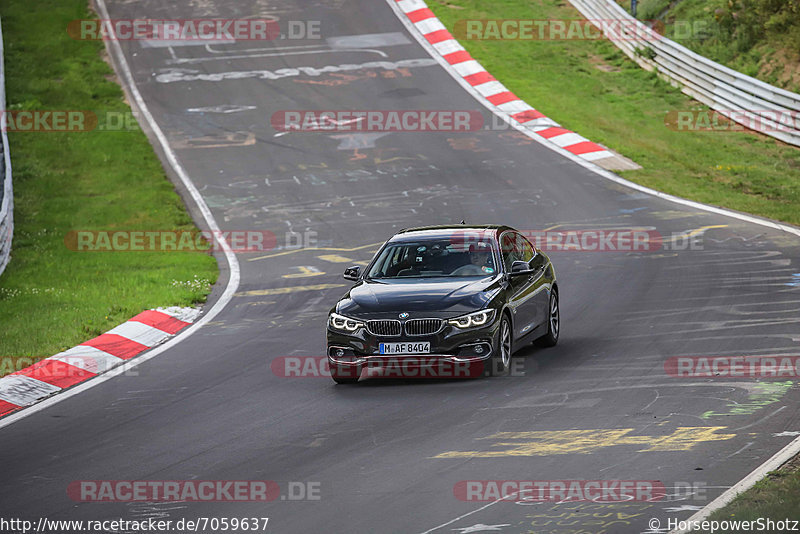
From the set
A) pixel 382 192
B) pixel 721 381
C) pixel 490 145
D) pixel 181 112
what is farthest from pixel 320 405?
pixel 181 112

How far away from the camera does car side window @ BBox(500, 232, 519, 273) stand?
13.0 metres

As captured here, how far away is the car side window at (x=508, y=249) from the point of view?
12959 millimetres

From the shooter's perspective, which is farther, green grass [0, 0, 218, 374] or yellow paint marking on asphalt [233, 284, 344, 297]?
yellow paint marking on asphalt [233, 284, 344, 297]

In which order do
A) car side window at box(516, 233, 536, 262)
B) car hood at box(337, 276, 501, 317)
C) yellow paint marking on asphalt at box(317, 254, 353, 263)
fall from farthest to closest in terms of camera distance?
yellow paint marking on asphalt at box(317, 254, 353, 263) < car side window at box(516, 233, 536, 262) < car hood at box(337, 276, 501, 317)

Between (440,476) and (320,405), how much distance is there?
2.93 metres

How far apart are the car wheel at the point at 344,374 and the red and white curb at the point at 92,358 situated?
3132 mm

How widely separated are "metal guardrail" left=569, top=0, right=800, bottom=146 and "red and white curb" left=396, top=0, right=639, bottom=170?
15.1 ft

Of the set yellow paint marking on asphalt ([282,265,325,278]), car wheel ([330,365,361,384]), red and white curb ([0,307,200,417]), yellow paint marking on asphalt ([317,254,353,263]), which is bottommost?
red and white curb ([0,307,200,417])

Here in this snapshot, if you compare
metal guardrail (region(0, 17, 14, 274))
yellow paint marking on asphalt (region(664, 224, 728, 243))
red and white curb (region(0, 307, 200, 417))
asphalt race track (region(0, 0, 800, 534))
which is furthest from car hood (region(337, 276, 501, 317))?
metal guardrail (region(0, 17, 14, 274))

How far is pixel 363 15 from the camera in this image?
129 feet

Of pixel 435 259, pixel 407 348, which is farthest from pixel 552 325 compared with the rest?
pixel 407 348

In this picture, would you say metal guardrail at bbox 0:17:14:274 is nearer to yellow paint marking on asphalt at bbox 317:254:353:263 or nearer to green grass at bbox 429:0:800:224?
yellow paint marking on asphalt at bbox 317:254:353:263

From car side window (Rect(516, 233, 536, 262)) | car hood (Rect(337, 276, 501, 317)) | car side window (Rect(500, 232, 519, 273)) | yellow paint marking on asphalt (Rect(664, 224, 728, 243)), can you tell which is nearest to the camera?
car hood (Rect(337, 276, 501, 317))

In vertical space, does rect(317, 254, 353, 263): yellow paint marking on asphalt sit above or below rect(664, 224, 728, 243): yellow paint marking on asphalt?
below
